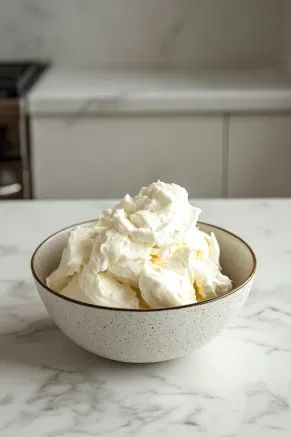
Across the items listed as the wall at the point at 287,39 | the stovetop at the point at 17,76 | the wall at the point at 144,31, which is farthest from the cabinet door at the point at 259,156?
the stovetop at the point at 17,76

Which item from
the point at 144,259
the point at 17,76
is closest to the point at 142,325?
the point at 144,259

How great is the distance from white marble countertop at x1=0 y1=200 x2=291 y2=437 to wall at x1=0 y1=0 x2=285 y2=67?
6.61 ft

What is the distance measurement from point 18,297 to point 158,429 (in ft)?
1.24

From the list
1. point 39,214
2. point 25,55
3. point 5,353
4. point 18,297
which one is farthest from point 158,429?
point 25,55

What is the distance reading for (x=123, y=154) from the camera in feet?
8.06

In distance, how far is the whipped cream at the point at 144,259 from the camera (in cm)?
82

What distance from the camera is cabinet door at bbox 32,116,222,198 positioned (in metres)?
2.42

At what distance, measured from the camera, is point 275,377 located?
84 centimetres

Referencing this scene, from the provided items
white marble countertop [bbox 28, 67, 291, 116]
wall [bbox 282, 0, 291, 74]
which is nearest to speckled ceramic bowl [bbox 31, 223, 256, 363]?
white marble countertop [bbox 28, 67, 291, 116]

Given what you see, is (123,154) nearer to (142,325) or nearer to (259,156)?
(259,156)

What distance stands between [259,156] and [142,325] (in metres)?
1.77

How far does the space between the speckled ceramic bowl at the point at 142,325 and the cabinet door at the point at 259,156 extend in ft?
5.32

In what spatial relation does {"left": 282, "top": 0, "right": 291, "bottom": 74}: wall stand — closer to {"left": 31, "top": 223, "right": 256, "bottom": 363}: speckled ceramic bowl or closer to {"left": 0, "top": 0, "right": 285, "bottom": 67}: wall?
{"left": 0, "top": 0, "right": 285, "bottom": 67}: wall

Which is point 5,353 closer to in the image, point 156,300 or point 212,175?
point 156,300
